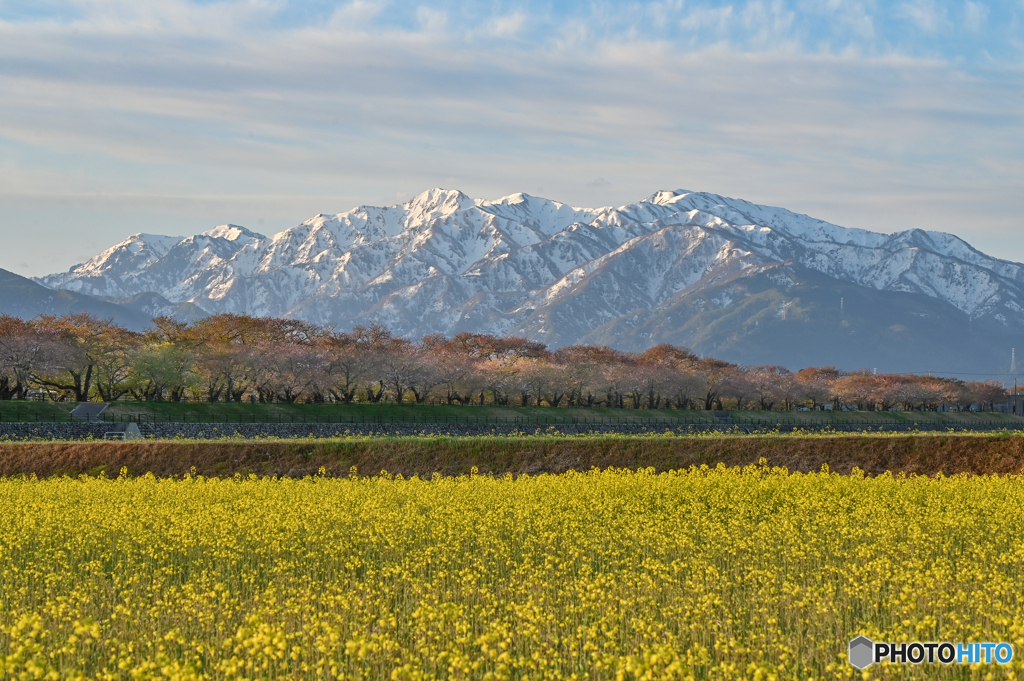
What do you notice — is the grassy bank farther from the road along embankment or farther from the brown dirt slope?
the brown dirt slope

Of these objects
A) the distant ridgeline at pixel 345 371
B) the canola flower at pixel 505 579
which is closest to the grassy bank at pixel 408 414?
the distant ridgeline at pixel 345 371

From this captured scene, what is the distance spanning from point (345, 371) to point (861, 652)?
9178 centimetres

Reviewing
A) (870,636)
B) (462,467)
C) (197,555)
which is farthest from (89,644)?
(462,467)

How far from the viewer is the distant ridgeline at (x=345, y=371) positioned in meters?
87.4

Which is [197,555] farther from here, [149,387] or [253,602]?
[149,387]

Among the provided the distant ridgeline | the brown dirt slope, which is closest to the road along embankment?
the brown dirt slope

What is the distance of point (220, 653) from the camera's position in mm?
14016

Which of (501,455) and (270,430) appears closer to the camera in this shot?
(501,455)

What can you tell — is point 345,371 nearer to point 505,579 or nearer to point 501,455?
point 501,455

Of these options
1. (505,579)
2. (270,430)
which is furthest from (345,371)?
(505,579)

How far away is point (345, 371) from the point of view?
102m

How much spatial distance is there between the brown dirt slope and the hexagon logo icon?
109 ft

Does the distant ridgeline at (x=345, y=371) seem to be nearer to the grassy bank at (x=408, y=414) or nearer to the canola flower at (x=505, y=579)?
the grassy bank at (x=408, y=414)

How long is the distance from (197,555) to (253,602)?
197 inches
